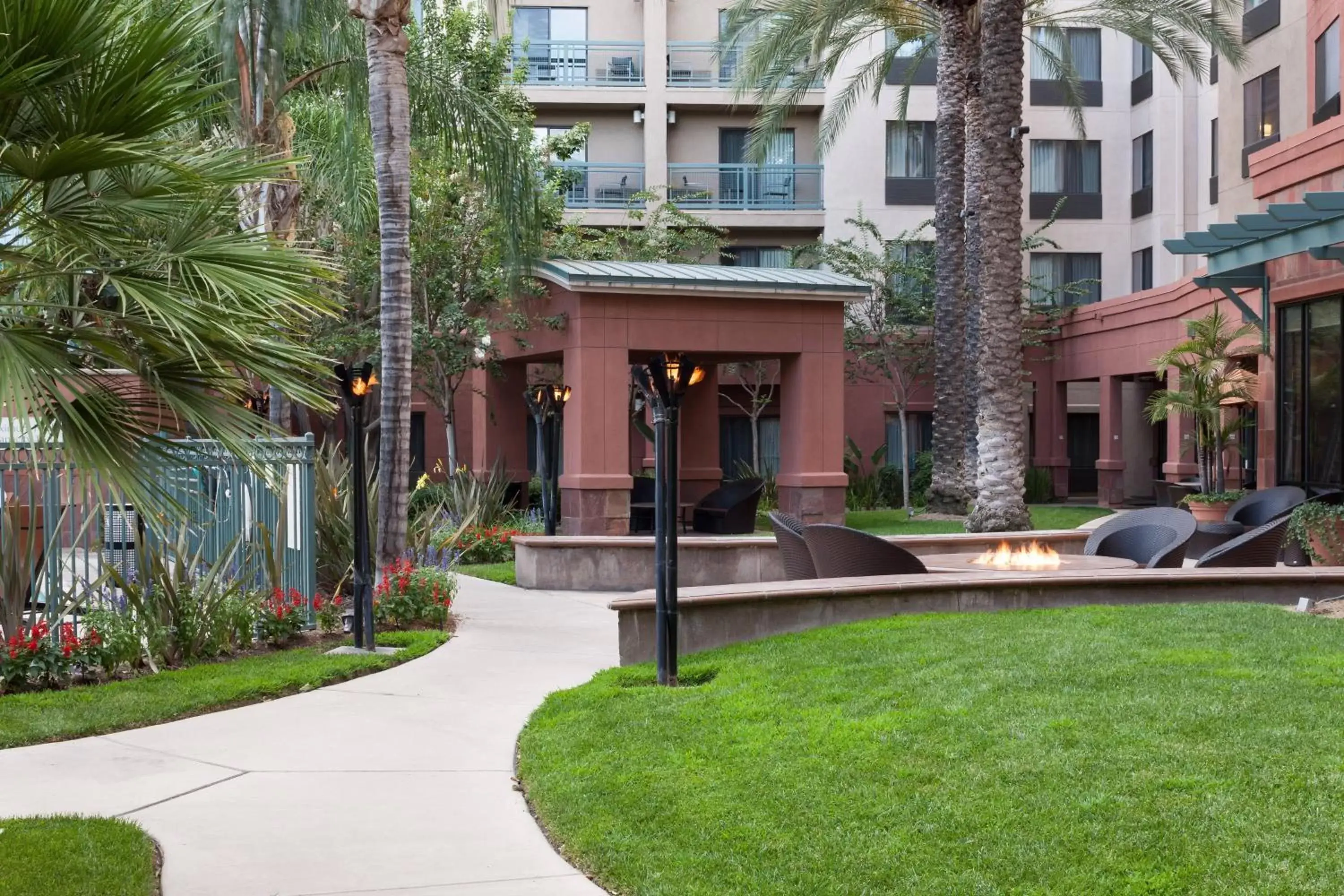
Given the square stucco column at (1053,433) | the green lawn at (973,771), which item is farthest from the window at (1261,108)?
the green lawn at (973,771)

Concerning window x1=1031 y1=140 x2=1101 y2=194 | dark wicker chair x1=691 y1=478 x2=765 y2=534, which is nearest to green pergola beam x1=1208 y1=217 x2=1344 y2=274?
dark wicker chair x1=691 y1=478 x2=765 y2=534

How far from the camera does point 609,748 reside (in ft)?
24.3

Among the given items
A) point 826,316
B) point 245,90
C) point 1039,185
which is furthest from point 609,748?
point 1039,185

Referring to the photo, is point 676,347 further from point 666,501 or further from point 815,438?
point 666,501

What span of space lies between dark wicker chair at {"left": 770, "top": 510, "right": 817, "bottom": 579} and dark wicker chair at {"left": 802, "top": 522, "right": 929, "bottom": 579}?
0.50m

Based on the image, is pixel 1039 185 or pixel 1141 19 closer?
pixel 1141 19

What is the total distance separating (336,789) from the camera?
6930 millimetres

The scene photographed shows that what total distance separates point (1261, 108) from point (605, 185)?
17187mm

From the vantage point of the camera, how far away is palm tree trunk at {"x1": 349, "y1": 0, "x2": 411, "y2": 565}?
566 inches

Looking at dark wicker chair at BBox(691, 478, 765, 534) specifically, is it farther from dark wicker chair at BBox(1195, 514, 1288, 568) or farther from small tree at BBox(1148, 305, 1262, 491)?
dark wicker chair at BBox(1195, 514, 1288, 568)

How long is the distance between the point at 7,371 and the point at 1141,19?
2786cm

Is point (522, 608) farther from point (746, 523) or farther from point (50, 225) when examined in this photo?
point (50, 225)

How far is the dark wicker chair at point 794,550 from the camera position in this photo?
1259cm

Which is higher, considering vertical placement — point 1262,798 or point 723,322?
point 723,322
